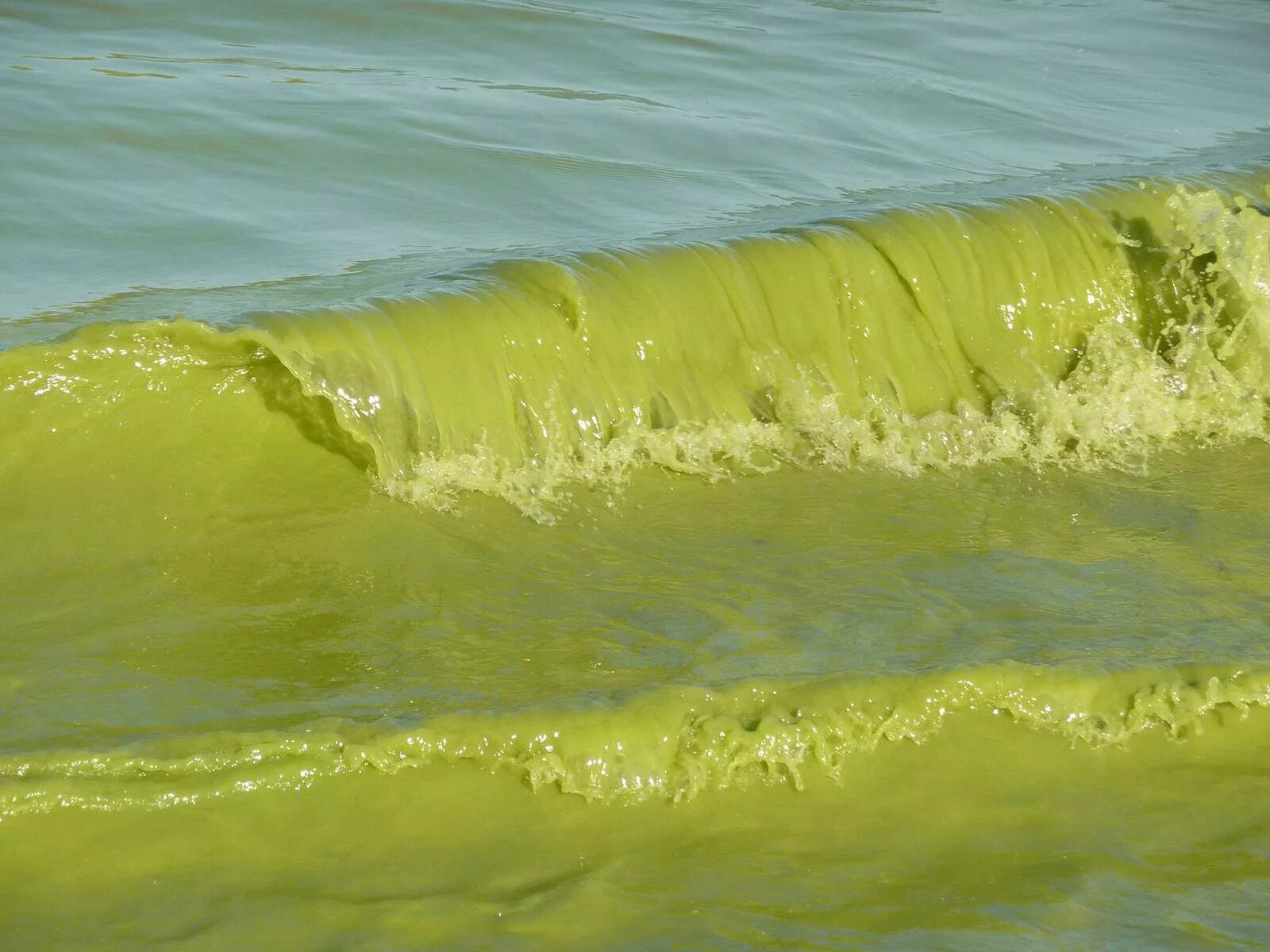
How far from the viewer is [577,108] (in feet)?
25.5

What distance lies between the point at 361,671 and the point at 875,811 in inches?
42.6

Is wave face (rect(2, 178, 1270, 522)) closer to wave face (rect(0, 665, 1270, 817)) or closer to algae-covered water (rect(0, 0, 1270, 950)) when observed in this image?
algae-covered water (rect(0, 0, 1270, 950))

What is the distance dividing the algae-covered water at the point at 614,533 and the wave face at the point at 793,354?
0.6 inches

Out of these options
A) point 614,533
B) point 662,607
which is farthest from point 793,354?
point 662,607

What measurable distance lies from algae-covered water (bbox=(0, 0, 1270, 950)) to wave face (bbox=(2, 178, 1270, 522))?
0.02 metres

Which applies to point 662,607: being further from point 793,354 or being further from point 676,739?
point 793,354

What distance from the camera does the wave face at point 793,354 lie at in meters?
4.09

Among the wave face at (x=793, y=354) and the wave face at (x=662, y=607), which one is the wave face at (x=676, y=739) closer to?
the wave face at (x=662, y=607)

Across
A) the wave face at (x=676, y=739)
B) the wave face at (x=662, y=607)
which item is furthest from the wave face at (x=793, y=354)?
the wave face at (x=676, y=739)

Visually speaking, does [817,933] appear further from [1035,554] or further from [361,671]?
[1035,554]

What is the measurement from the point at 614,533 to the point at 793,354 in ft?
4.04

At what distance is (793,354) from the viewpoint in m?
4.85

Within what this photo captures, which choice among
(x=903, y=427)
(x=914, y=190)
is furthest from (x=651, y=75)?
(x=903, y=427)

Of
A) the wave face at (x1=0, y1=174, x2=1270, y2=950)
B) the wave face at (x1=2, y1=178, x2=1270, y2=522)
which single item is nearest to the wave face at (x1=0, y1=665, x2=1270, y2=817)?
the wave face at (x1=0, y1=174, x2=1270, y2=950)
